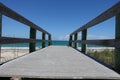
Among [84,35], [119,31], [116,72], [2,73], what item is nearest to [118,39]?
[119,31]

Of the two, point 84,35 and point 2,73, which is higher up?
point 84,35

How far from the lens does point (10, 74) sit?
2840 mm

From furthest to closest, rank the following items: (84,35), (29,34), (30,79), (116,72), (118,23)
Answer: (84,35) → (29,34) → (118,23) → (116,72) → (30,79)

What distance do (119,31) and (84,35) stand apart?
4.67 metres

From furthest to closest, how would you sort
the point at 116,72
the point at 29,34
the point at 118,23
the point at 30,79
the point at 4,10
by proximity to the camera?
the point at 29,34 → the point at 4,10 → the point at 118,23 → the point at 116,72 → the point at 30,79

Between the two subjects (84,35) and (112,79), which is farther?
(84,35)

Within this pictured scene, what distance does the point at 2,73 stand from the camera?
2891mm

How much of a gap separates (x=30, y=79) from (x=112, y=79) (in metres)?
0.91

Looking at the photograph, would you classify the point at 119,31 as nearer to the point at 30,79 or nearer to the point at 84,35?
the point at 30,79

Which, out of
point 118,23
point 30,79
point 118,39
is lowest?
point 30,79

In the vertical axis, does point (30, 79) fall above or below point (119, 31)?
below

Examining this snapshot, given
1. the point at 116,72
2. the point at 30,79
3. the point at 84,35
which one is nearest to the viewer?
the point at 30,79

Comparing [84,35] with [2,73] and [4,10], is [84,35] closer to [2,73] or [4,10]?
[4,10]

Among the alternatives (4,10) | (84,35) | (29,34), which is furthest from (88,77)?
(84,35)
